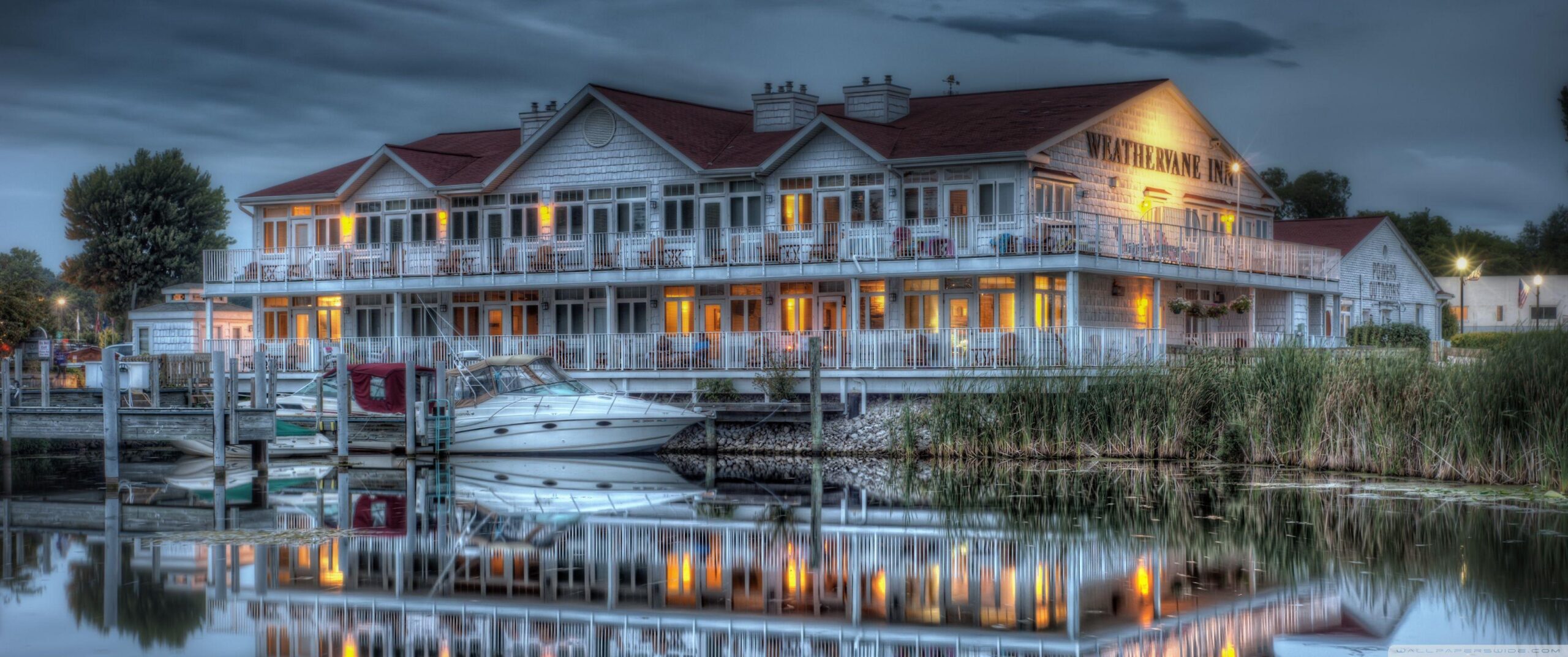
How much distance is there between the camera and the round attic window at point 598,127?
1673 inches

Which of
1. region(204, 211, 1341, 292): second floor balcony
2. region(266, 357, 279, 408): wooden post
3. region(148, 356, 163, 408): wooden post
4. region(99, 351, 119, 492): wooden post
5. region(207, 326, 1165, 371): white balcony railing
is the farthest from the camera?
region(148, 356, 163, 408): wooden post

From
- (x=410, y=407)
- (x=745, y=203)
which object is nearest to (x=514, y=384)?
(x=410, y=407)

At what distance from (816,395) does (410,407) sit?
8.58 metres

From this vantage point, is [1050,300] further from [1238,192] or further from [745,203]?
[1238,192]

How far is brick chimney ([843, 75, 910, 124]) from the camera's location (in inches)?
1665

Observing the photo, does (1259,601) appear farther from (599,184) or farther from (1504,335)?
(599,184)

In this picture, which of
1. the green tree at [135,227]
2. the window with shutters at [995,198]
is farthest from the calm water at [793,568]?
the green tree at [135,227]

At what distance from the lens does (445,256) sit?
140ft

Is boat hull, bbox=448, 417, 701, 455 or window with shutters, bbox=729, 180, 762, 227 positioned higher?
window with shutters, bbox=729, 180, 762, 227

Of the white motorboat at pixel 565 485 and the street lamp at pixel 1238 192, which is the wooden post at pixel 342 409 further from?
the street lamp at pixel 1238 192

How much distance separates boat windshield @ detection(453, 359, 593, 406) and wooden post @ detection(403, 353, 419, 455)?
1.06 m

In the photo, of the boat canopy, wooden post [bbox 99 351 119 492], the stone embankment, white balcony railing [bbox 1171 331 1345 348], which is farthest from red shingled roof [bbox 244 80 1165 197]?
wooden post [bbox 99 351 119 492]

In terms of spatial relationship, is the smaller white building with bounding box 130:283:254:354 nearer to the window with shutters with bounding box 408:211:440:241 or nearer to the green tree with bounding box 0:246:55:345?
the green tree with bounding box 0:246:55:345

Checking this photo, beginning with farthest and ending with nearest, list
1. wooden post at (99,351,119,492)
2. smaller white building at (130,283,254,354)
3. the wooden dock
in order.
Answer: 1. smaller white building at (130,283,254,354)
2. the wooden dock
3. wooden post at (99,351,119,492)
